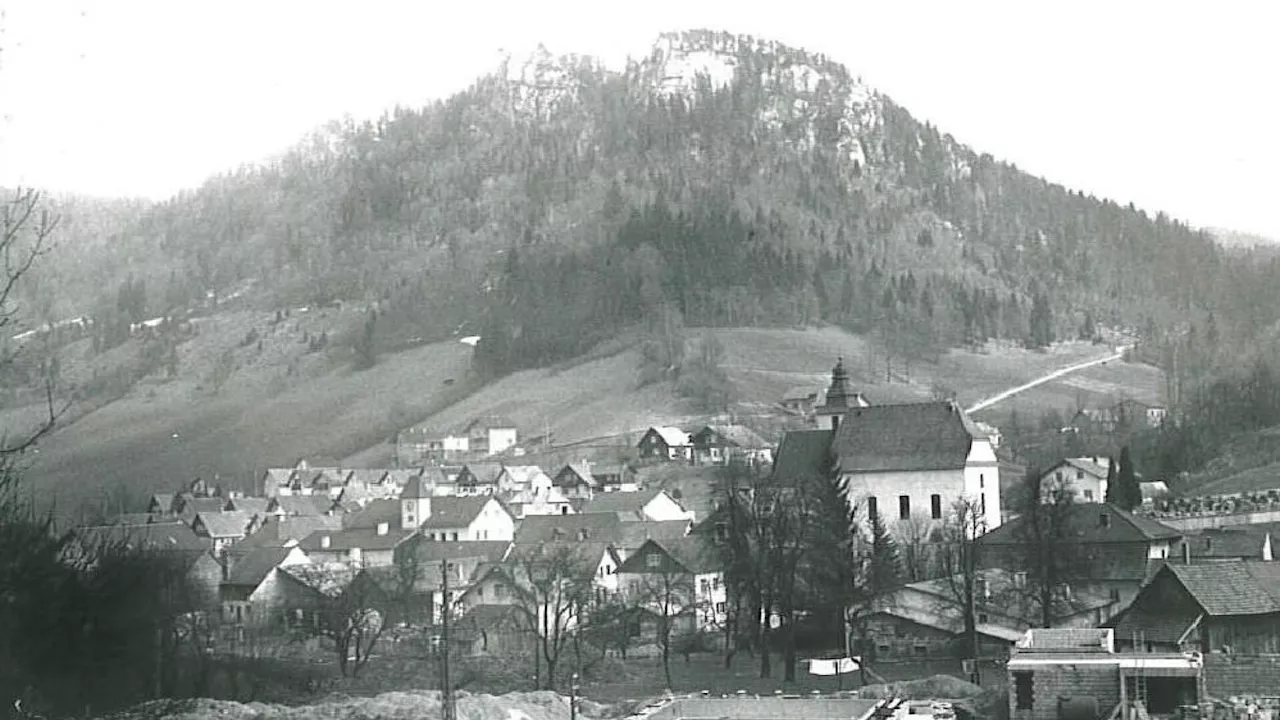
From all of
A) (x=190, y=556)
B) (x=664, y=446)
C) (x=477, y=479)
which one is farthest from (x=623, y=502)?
(x=664, y=446)

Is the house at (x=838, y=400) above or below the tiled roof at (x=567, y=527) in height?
above

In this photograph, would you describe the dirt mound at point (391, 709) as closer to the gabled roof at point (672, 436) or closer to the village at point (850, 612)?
the village at point (850, 612)

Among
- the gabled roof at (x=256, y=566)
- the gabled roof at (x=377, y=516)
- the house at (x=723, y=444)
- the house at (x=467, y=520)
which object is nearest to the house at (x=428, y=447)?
the house at (x=723, y=444)

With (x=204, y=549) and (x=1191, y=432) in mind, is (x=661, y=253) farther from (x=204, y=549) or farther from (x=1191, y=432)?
(x=204, y=549)

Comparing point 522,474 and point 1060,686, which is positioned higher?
point 522,474

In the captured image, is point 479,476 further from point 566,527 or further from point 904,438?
point 904,438

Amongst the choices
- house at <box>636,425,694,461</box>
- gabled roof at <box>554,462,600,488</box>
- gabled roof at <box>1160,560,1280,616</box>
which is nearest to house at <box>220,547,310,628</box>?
gabled roof at <box>554,462,600,488</box>
